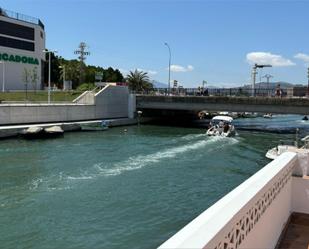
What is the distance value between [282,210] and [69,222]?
30.4 ft

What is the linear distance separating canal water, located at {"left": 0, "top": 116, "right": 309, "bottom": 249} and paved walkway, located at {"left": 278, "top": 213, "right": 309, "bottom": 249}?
550cm

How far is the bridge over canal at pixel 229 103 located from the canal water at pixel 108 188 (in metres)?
16.7

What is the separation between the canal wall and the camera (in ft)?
160

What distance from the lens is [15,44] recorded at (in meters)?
82.5

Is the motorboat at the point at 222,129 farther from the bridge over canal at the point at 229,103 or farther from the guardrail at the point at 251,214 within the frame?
the guardrail at the point at 251,214

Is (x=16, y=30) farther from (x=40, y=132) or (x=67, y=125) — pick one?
(x=40, y=132)

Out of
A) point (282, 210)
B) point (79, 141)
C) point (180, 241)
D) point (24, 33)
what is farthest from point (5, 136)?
point (24, 33)

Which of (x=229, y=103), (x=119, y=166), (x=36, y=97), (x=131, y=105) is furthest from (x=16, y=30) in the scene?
(x=119, y=166)

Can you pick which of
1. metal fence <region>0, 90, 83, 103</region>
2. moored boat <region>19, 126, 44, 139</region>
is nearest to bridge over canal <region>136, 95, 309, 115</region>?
metal fence <region>0, 90, 83, 103</region>

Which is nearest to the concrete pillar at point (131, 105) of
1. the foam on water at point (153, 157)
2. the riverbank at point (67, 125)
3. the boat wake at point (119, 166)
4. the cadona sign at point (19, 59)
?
the riverbank at point (67, 125)

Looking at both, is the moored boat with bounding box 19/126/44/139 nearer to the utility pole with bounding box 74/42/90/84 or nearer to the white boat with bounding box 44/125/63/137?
the white boat with bounding box 44/125/63/137

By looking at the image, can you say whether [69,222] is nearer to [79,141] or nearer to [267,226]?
[267,226]

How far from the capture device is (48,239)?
13.5 m

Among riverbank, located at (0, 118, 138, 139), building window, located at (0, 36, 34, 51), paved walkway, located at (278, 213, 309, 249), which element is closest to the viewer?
paved walkway, located at (278, 213, 309, 249)
